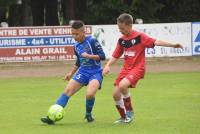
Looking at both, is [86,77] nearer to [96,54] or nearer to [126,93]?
[96,54]

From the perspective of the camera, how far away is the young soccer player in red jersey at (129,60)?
37.3ft

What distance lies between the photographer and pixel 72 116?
42.4ft

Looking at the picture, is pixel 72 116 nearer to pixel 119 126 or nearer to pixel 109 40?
pixel 119 126

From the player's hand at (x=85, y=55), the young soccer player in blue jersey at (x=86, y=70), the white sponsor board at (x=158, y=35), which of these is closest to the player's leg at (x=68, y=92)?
the young soccer player in blue jersey at (x=86, y=70)

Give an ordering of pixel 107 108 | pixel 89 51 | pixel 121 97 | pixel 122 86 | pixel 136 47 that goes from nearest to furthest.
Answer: pixel 122 86, pixel 136 47, pixel 121 97, pixel 89 51, pixel 107 108

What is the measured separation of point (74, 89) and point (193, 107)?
311 centimetres

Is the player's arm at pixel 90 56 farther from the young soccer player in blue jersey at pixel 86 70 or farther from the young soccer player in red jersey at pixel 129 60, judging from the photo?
the young soccer player in red jersey at pixel 129 60

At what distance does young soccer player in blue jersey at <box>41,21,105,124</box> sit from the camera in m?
11.7

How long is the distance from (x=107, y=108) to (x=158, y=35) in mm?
17443

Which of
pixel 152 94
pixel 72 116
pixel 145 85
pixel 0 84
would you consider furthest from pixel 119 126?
pixel 0 84

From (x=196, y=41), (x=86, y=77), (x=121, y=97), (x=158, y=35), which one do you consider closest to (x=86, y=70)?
(x=86, y=77)

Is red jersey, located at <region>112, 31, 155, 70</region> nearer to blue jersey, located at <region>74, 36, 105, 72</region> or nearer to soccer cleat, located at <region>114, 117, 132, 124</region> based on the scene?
blue jersey, located at <region>74, 36, 105, 72</region>

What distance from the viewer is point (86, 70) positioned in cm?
1198

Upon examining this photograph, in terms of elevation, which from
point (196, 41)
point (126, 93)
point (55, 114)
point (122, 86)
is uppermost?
point (122, 86)
